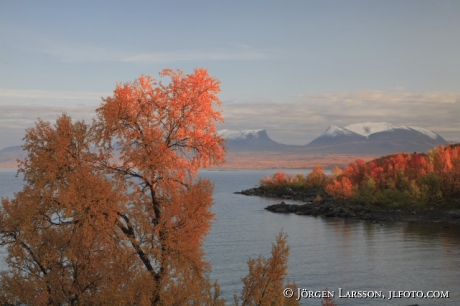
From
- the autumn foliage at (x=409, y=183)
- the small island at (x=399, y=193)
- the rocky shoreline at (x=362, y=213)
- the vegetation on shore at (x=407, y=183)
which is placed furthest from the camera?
the autumn foliage at (x=409, y=183)

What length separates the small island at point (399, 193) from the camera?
9038cm

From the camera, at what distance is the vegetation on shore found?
311 ft

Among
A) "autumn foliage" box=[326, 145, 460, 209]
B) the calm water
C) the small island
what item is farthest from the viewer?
"autumn foliage" box=[326, 145, 460, 209]

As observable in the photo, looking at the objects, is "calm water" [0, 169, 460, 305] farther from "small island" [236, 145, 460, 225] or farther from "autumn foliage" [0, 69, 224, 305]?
"autumn foliage" [0, 69, 224, 305]

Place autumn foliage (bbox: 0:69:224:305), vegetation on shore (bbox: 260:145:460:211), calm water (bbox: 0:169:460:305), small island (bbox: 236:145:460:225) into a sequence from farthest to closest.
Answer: vegetation on shore (bbox: 260:145:460:211), small island (bbox: 236:145:460:225), calm water (bbox: 0:169:460:305), autumn foliage (bbox: 0:69:224:305)

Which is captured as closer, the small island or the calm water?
the calm water

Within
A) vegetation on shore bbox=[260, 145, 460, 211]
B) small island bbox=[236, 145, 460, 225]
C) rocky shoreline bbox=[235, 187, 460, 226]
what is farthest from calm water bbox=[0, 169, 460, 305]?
vegetation on shore bbox=[260, 145, 460, 211]

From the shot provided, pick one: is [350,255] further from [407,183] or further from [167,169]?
[407,183]

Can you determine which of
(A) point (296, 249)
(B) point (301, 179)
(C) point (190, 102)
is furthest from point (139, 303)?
(B) point (301, 179)

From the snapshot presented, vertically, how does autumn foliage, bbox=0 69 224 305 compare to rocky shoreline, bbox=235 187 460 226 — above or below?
above

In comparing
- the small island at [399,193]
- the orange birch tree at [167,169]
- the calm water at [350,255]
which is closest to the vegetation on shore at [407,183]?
the small island at [399,193]

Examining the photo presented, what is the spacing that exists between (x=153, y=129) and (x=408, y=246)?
49.3 m

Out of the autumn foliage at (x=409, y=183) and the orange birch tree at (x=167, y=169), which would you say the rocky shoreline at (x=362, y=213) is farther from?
the orange birch tree at (x=167, y=169)

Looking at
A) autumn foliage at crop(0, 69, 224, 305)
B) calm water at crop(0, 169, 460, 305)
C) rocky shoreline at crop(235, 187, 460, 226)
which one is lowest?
rocky shoreline at crop(235, 187, 460, 226)
